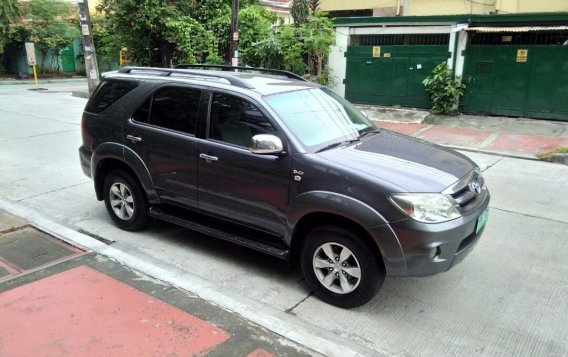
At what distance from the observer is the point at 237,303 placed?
387cm

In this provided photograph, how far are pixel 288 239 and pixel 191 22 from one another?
1335 cm

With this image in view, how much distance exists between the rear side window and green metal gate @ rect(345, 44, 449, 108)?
10935mm

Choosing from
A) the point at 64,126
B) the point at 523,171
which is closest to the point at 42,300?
the point at 523,171

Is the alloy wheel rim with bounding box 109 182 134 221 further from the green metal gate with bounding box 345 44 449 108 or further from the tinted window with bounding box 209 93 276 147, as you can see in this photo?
the green metal gate with bounding box 345 44 449 108

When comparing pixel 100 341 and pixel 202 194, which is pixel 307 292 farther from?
pixel 100 341

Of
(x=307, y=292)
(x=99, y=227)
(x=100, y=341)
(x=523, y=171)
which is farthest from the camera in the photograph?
(x=523, y=171)

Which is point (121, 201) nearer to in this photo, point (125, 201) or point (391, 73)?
point (125, 201)

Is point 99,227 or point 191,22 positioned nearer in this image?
point 99,227

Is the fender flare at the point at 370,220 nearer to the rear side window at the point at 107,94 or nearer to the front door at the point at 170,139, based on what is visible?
the front door at the point at 170,139

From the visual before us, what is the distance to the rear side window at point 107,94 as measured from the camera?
5.32m

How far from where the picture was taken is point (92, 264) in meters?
4.55

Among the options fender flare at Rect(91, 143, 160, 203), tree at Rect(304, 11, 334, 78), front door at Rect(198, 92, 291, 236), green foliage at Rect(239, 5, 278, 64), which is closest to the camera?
front door at Rect(198, 92, 291, 236)

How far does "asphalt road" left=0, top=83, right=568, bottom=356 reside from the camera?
3561 millimetres

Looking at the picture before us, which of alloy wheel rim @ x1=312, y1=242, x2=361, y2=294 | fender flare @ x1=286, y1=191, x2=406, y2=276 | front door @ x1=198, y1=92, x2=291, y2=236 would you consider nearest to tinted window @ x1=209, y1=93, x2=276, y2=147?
front door @ x1=198, y1=92, x2=291, y2=236
